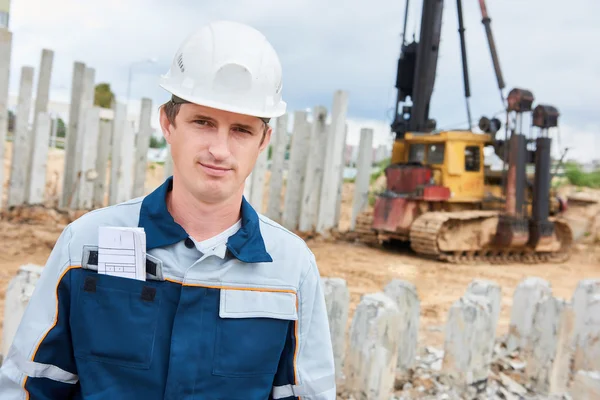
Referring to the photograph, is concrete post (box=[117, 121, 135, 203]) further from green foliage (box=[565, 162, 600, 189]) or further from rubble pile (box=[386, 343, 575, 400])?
green foliage (box=[565, 162, 600, 189])

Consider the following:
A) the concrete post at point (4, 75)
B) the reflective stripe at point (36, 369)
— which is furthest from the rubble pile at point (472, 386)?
the concrete post at point (4, 75)

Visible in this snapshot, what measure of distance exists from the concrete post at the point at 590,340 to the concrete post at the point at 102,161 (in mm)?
7506

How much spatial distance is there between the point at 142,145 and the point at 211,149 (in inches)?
325

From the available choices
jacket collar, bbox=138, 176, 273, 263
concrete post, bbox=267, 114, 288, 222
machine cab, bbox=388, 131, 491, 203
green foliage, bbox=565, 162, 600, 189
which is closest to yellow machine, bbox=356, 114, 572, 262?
machine cab, bbox=388, 131, 491, 203

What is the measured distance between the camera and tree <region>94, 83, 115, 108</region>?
24719 millimetres

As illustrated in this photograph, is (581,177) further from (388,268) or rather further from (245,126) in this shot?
(245,126)

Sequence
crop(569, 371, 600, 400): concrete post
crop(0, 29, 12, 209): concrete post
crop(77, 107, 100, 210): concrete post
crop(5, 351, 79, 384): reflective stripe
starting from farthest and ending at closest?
crop(77, 107, 100, 210): concrete post
crop(0, 29, 12, 209): concrete post
crop(569, 371, 600, 400): concrete post
crop(5, 351, 79, 384): reflective stripe

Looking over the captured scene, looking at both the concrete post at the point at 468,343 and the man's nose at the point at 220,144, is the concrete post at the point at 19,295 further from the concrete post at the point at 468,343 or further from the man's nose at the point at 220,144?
the concrete post at the point at 468,343

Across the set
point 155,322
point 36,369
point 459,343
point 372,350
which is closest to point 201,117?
point 155,322

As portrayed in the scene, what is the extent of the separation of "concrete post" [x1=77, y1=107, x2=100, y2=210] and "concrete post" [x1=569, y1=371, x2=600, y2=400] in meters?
7.93

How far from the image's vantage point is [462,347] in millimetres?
3406

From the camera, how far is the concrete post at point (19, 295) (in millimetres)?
2797

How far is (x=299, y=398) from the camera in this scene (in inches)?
62.6

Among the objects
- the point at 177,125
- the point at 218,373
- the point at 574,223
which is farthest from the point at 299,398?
the point at 574,223
